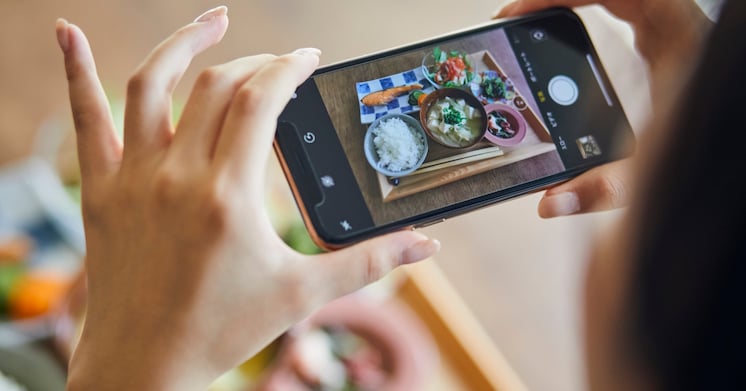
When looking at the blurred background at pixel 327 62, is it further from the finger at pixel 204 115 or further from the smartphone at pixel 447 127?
the finger at pixel 204 115

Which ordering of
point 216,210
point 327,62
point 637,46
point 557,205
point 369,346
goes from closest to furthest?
point 216,210
point 557,205
point 637,46
point 369,346
point 327,62

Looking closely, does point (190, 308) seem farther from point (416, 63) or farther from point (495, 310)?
point (495, 310)

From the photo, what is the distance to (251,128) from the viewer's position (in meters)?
0.47

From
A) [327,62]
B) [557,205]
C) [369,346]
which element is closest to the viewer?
[557,205]

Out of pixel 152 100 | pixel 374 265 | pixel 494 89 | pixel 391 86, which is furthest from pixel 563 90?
pixel 152 100

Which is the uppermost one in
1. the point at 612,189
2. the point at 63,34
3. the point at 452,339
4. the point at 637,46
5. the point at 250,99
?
the point at 63,34

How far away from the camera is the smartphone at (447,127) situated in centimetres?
60

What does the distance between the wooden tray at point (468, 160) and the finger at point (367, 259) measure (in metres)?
0.07

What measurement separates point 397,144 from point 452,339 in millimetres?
434

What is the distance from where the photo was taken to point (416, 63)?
0.67 meters

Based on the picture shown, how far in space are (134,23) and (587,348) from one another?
4.42 feet

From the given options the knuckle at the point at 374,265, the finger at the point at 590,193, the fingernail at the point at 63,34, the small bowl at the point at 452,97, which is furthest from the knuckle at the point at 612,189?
the fingernail at the point at 63,34

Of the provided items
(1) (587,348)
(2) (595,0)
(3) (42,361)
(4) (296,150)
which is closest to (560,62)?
(2) (595,0)

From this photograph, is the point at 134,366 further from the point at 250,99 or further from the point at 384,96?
the point at 384,96
